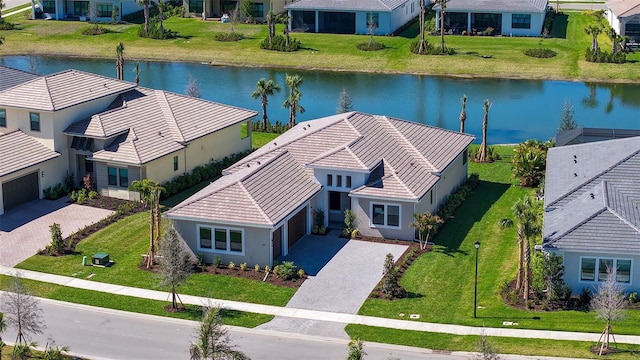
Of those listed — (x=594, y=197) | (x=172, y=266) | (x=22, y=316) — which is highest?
(x=594, y=197)

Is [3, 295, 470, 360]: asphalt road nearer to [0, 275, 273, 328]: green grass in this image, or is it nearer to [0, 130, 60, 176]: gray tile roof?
[0, 275, 273, 328]: green grass

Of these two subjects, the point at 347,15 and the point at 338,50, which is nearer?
the point at 338,50

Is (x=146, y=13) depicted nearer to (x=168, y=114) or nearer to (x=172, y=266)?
(x=168, y=114)

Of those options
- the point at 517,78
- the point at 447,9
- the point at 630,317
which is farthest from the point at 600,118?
the point at 630,317

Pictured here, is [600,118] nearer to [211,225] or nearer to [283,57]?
[283,57]

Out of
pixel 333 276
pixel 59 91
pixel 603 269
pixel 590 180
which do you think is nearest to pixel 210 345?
pixel 333 276

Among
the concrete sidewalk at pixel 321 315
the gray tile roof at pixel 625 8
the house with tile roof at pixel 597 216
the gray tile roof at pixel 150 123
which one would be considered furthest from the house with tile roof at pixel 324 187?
the gray tile roof at pixel 625 8

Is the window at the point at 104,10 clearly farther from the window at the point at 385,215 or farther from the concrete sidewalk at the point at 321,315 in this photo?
the concrete sidewalk at the point at 321,315
